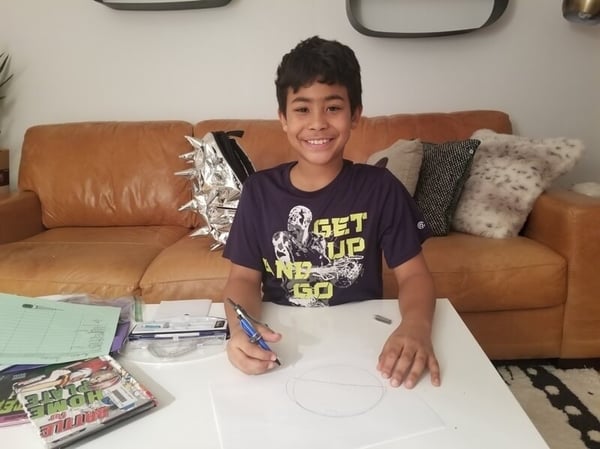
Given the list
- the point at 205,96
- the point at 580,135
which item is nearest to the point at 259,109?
the point at 205,96

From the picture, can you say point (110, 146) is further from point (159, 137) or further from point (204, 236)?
point (204, 236)

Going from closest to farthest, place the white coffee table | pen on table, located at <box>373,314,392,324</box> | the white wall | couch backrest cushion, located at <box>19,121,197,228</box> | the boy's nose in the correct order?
the white coffee table
pen on table, located at <box>373,314,392,324</box>
the boy's nose
couch backrest cushion, located at <box>19,121,197,228</box>
the white wall

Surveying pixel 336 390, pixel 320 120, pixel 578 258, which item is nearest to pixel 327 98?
pixel 320 120

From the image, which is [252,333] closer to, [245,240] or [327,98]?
[245,240]

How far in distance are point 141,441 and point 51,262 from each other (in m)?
1.31

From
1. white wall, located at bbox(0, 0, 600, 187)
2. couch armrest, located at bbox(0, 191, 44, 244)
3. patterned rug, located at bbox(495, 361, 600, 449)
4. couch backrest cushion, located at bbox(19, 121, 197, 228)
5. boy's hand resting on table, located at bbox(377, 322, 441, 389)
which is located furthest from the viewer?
white wall, located at bbox(0, 0, 600, 187)

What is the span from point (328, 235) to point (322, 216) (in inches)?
1.7

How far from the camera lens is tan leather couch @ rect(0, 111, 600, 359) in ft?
5.46

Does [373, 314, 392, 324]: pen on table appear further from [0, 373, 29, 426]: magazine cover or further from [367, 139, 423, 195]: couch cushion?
[367, 139, 423, 195]: couch cushion

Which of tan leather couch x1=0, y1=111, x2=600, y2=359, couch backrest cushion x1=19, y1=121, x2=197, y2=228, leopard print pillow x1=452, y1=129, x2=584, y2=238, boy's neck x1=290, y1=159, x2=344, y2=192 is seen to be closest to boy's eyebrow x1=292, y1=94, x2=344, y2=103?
boy's neck x1=290, y1=159, x2=344, y2=192

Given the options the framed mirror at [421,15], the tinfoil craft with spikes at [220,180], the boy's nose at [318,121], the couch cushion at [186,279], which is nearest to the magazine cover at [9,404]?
the boy's nose at [318,121]

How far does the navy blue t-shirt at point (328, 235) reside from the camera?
3.61 ft

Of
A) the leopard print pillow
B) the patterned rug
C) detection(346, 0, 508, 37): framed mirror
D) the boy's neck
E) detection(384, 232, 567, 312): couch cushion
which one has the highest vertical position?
detection(346, 0, 508, 37): framed mirror

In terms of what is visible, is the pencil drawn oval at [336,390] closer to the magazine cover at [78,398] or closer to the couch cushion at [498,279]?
the magazine cover at [78,398]
